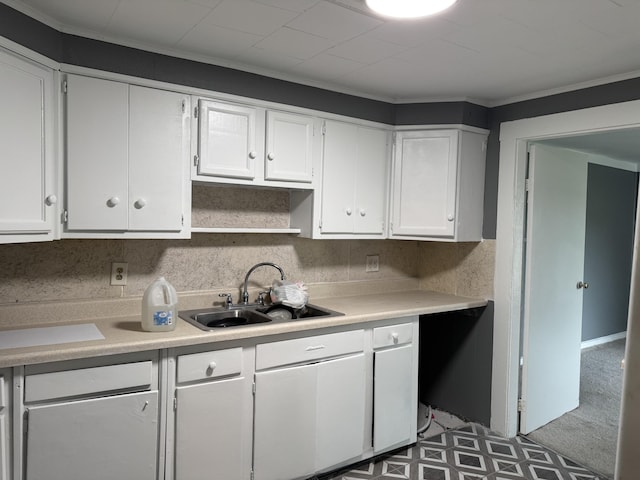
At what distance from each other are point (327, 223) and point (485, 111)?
1296 mm

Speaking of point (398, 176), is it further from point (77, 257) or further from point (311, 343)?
→ point (77, 257)

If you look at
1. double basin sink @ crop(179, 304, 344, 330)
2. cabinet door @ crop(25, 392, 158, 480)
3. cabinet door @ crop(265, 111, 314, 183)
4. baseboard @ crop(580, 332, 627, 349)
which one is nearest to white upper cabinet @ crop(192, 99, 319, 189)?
cabinet door @ crop(265, 111, 314, 183)

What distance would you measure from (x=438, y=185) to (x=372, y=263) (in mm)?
752

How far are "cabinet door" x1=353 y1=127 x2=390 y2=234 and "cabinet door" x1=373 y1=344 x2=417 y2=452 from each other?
79cm

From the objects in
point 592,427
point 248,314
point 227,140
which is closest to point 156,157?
point 227,140

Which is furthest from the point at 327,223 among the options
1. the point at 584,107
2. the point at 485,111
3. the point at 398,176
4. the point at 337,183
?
the point at 584,107

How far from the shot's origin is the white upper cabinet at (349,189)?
2.76 m

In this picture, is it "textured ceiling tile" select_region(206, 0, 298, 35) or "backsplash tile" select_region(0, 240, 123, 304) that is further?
"backsplash tile" select_region(0, 240, 123, 304)

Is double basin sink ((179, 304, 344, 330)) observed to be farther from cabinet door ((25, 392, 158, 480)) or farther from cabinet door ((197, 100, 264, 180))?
cabinet door ((197, 100, 264, 180))

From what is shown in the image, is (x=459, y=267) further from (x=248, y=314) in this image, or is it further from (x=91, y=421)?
(x=91, y=421)

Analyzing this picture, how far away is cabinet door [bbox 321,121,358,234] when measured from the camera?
2.76 meters

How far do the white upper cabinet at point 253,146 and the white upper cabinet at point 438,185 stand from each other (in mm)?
669

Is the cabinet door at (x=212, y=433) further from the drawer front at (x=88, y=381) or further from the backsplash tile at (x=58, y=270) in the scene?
the backsplash tile at (x=58, y=270)

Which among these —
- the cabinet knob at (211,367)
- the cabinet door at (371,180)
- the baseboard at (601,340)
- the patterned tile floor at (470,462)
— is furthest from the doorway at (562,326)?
the cabinet knob at (211,367)
